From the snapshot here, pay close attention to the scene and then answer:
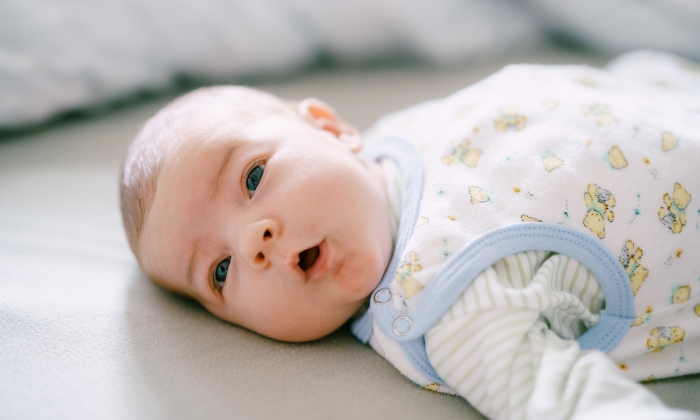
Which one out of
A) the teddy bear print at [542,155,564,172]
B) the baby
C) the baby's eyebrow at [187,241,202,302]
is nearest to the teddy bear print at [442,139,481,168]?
the baby

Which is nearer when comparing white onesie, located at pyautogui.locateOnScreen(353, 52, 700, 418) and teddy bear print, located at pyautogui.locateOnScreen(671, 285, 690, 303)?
white onesie, located at pyautogui.locateOnScreen(353, 52, 700, 418)

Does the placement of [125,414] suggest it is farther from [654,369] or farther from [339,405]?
[654,369]

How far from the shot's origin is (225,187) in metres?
0.86

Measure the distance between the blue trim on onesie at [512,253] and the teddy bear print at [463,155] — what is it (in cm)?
17

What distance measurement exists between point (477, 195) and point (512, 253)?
0.12 m

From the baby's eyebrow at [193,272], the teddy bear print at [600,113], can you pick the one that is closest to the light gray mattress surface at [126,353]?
→ the baby's eyebrow at [193,272]

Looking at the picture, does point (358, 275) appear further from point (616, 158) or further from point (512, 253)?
point (616, 158)

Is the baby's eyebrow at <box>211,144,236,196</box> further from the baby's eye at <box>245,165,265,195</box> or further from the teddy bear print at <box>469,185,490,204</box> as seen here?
the teddy bear print at <box>469,185,490,204</box>

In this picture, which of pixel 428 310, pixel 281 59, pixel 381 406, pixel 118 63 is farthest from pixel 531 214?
pixel 118 63

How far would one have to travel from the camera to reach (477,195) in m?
0.85

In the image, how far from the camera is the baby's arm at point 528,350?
0.65 m

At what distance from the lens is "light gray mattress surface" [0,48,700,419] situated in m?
0.69

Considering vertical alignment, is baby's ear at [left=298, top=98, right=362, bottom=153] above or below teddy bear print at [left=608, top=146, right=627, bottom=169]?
below

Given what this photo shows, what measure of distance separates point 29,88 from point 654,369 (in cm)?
136
